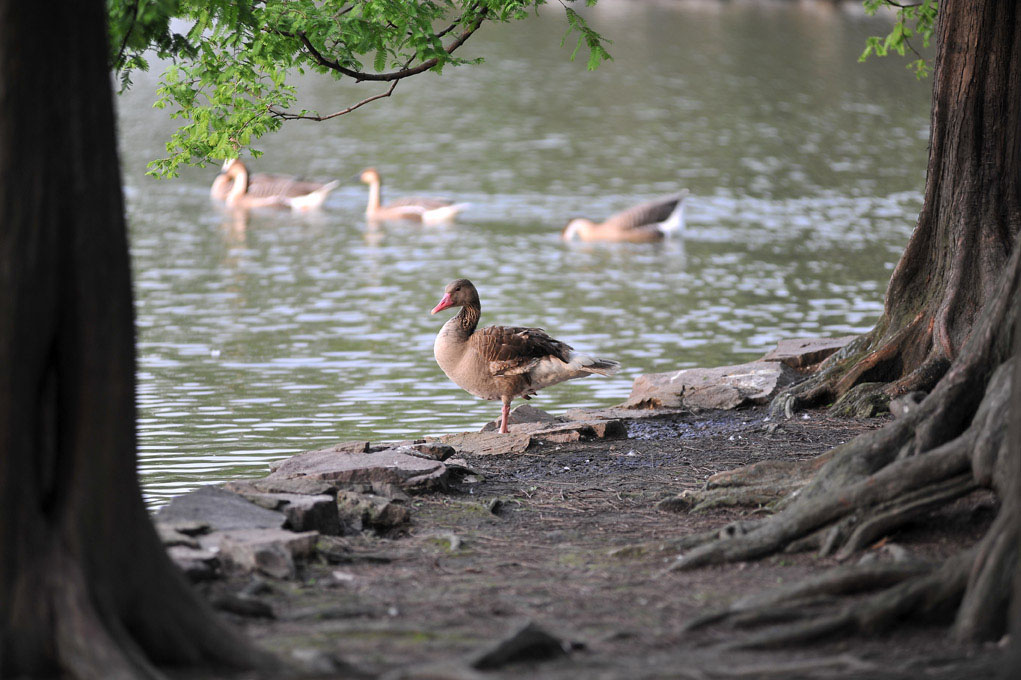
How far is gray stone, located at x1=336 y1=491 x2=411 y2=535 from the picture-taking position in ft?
24.8

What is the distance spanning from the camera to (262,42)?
8695 millimetres

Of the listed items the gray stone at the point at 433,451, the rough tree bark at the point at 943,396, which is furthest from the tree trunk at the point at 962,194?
the gray stone at the point at 433,451

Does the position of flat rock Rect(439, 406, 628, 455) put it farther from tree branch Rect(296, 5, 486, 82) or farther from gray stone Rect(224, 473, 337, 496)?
tree branch Rect(296, 5, 486, 82)

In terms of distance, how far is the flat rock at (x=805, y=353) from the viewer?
478 inches

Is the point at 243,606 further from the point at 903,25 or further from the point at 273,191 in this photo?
the point at 273,191

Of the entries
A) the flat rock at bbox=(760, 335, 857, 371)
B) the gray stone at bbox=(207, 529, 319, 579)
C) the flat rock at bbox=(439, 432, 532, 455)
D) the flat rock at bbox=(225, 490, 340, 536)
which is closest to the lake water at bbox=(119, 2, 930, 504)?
the flat rock at bbox=(439, 432, 532, 455)

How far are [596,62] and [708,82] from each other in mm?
38451

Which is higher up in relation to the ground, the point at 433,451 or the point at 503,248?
the point at 503,248

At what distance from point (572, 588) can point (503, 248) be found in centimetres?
1696

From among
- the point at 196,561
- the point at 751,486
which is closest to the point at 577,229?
the point at 751,486

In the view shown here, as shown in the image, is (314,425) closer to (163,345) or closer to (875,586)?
(163,345)

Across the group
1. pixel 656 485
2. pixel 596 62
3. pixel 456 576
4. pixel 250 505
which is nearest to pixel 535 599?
pixel 456 576

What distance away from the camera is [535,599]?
19.9ft

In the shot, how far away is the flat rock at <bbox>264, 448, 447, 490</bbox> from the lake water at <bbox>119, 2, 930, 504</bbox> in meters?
1.40
